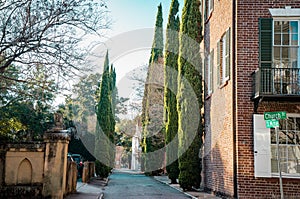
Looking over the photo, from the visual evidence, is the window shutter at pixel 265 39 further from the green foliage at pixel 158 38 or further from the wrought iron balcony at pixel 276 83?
the green foliage at pixel 158 38

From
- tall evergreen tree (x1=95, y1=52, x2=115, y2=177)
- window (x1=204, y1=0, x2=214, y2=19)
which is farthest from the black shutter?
tall evergreen tree (x1=95, y1=52, x2=115, y2=177)

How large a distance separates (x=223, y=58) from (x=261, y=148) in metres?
4.34

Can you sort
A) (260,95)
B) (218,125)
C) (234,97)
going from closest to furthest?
(260,95) < (234,97) < (218,125)

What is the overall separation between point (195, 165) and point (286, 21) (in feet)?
26.8

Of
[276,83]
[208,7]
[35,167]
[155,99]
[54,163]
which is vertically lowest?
[35,167]

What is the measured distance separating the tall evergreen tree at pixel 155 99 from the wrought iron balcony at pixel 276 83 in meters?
18.3

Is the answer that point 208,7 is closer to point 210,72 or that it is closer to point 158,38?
point 210,72

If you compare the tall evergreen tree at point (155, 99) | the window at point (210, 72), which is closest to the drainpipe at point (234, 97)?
the window at point (210, 72)

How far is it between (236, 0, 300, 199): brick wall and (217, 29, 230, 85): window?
43.9 inches

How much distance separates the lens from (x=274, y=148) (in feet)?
42.7

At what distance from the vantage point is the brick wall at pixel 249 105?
1277cm

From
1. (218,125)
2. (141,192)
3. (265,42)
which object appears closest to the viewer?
(265,42)

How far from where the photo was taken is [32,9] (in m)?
10.3

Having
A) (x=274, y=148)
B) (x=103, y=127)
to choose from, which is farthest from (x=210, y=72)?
(x=103, y=127)
